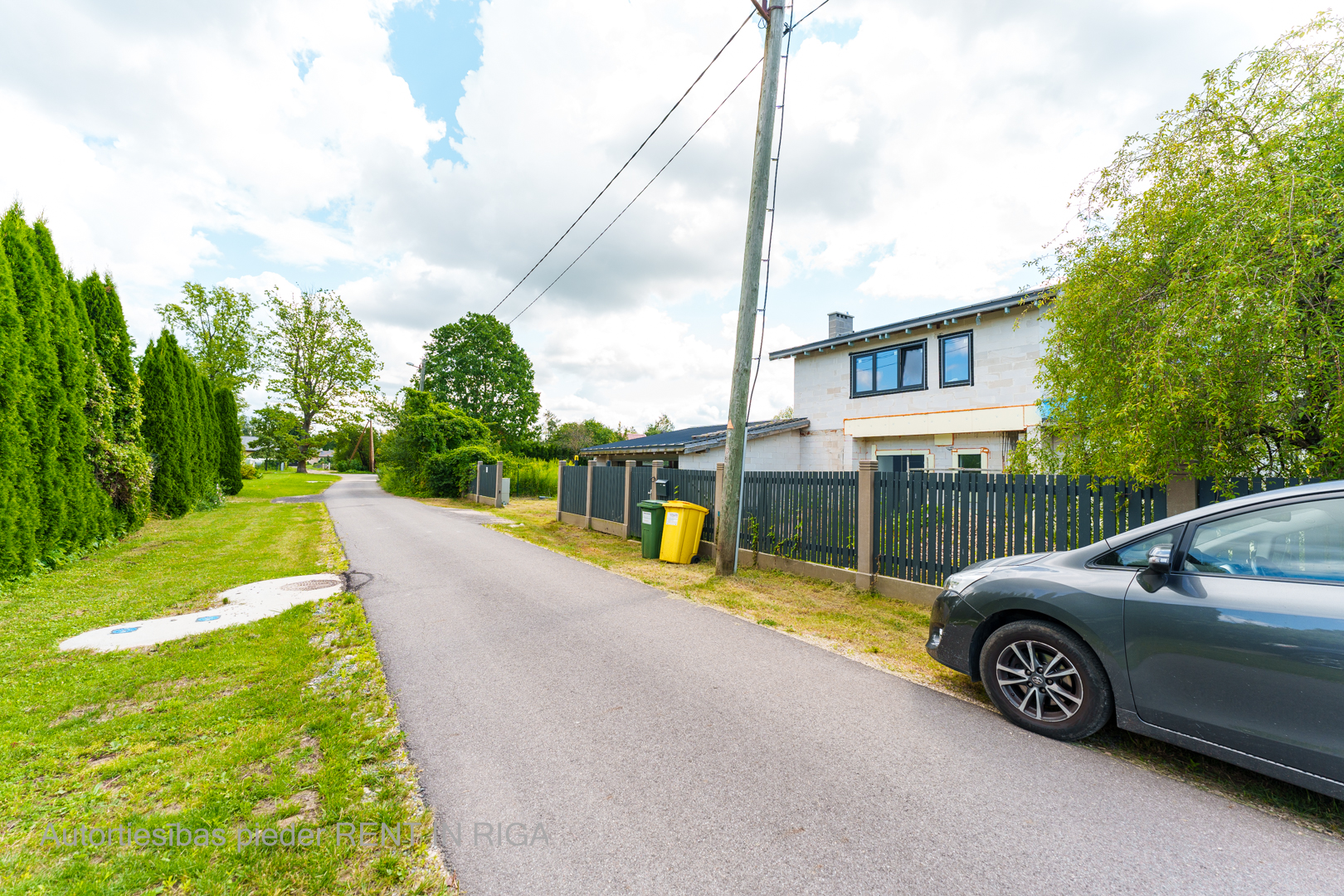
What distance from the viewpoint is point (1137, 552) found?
325 centimetres

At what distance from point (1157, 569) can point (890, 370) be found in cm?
1361

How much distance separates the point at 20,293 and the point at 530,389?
4073 cm

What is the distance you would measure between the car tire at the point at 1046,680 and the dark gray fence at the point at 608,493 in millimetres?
10187

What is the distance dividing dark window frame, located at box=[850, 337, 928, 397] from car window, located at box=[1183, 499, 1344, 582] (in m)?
12.6

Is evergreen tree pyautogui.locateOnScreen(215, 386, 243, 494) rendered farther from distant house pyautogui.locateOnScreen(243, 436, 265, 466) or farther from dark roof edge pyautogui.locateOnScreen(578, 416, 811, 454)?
distant house pyautogui.locateOnScreen(243, 436, 265, 466)

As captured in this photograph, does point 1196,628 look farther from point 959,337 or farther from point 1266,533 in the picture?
point 959,337

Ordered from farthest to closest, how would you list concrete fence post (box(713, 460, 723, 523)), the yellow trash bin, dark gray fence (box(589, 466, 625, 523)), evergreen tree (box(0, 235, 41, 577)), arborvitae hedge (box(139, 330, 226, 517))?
arborvitae hedge (box(139, 330, 226, 517))
dark gray fence (box(589, 466, 625, 523))
the yellow trash bin
concrete fence post (box(713, 460, 723, 523))
evergreen tree (box(0, 235, 41, 577))

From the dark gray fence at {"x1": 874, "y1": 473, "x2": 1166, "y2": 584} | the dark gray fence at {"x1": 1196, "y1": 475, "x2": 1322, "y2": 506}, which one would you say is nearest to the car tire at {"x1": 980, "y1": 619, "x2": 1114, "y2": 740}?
the dark gray fence at {"x1": 1196, "y1": 475, "x2": 1322, "y2": 506}

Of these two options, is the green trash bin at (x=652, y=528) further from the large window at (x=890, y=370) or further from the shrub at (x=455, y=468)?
the shrub at (x=455, y=468)

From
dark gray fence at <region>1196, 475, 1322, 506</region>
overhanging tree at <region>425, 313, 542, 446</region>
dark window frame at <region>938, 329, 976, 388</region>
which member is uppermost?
overhanging tree at <region>425, 313, 542, 446</region>

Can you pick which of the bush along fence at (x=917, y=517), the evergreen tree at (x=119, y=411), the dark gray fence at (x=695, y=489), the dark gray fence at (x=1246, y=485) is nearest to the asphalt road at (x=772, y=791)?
the bush along fence at (x=917, y=517)

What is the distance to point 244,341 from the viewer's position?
36.0m

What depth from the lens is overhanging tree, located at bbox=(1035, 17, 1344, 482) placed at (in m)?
3.77

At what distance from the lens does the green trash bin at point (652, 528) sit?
10148 millimetres
